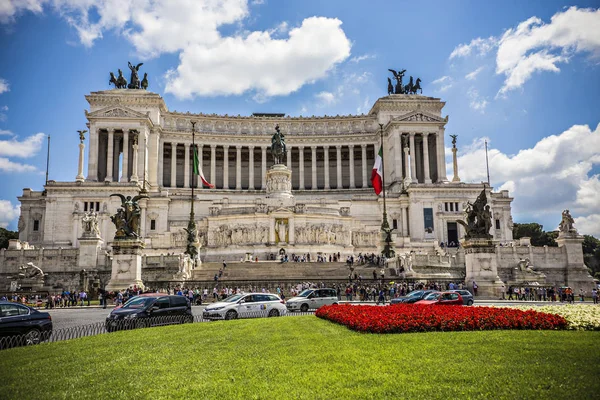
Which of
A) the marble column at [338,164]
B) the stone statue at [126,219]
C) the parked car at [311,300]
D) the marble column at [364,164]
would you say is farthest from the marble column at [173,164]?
the parked car at [311,300]

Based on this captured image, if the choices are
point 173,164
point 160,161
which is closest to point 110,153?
point 160,161

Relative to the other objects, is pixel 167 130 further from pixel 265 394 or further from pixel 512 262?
pixel 265 394

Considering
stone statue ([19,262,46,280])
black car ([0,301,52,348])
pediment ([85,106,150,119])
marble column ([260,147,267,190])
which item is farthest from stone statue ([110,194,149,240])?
marble column ([260,147,267,190])

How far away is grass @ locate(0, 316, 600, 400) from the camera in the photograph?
A: 10.0m

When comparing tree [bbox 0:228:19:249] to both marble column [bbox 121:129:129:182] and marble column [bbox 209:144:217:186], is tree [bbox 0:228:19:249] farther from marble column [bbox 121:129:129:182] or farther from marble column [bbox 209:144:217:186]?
marble column [bbox 209:144:217:186]

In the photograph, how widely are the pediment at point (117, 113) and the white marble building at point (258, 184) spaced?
17 cm

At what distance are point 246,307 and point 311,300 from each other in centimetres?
552

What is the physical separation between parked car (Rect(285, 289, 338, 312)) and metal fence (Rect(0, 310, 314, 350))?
3.61 m

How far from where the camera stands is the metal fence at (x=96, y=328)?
→ 17.3 meters

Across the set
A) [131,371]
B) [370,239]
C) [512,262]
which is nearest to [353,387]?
[131,371]

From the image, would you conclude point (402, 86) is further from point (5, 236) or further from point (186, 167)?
point (5, 236)

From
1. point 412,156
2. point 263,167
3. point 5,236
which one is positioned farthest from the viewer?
point 263,167

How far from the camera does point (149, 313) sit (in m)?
22.6

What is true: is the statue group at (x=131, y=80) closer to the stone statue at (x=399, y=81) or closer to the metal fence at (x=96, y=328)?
the stone statue at (x=399, y=81)
